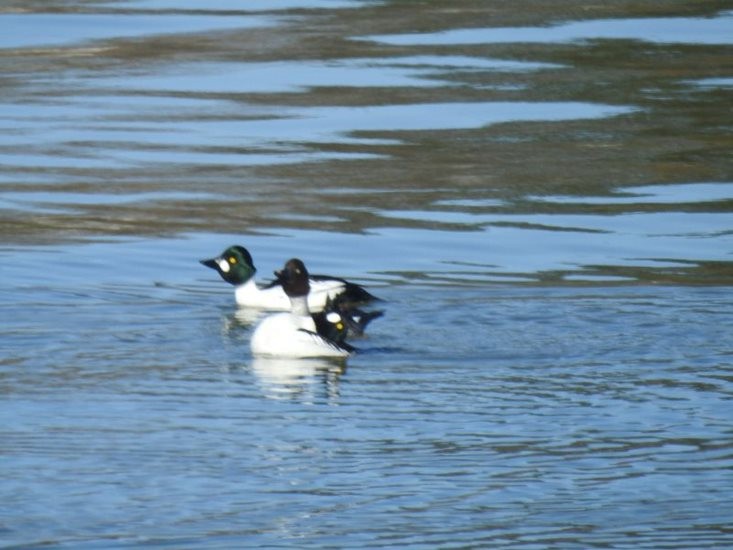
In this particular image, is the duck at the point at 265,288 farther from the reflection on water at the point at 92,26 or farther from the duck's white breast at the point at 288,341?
the reflection on water at the point at 92,26

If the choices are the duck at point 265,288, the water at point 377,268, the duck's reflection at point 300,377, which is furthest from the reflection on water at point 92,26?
the duck's reflection at point 300,377

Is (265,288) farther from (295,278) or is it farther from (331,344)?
(331,344)

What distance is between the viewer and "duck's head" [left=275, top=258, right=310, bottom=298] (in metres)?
12.1

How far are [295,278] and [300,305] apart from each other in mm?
230

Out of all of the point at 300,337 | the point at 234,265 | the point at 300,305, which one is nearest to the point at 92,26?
the point at 234,265

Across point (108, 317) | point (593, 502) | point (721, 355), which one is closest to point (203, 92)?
point (108, 317)

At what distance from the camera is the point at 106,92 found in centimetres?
2055

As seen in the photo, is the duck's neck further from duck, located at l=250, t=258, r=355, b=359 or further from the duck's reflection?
the duck's reflection

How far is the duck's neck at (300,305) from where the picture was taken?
12242 mm

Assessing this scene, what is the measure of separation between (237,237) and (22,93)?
255 inches

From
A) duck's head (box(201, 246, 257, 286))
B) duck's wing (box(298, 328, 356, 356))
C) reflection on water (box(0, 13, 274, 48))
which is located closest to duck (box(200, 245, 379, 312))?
duck's head (box(201, 246, 257, 286))

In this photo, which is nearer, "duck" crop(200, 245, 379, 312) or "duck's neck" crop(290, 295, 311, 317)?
"duck's neck" crop(290, 295, 311, 317)

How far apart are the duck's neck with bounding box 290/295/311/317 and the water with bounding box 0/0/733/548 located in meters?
0.33

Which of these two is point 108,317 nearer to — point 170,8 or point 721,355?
point 721,355
